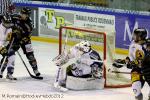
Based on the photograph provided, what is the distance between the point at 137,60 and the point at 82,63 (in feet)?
4.09

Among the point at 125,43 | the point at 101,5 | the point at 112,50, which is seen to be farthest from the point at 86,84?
the point at 101,5

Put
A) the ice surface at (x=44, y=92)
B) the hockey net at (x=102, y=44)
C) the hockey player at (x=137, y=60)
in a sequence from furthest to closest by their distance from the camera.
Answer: the hockey net at (x=102, y=44)
the ice surface at (x=44, y=92)
the hockey player at (x=137, y=60)

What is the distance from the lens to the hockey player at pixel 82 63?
7680 millimetres

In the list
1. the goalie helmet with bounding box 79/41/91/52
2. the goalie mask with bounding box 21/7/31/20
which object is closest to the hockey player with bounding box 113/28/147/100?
the goalie helmet with bounding box 79/41/91/52

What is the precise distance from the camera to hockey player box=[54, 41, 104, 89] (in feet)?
25.2

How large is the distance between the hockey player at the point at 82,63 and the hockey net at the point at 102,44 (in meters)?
0.18

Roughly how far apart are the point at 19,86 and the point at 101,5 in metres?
4.76

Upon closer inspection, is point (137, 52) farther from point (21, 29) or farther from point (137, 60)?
point (21, 29)

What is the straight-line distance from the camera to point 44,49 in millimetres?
11273

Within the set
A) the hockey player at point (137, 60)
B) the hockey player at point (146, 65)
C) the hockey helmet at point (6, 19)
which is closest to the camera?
the hockey player at point (146, 65)

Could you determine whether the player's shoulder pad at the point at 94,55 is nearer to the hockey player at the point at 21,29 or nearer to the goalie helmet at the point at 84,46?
the goalie helmet at the point at 84,46

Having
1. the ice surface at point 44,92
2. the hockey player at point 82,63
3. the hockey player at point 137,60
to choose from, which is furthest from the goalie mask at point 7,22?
the hockey player at point 137,60

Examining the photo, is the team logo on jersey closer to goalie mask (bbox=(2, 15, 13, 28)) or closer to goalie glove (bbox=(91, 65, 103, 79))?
goalie glove (bbox=(91, 65, 103, 79))

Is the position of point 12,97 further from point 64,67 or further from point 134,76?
point 134,76
